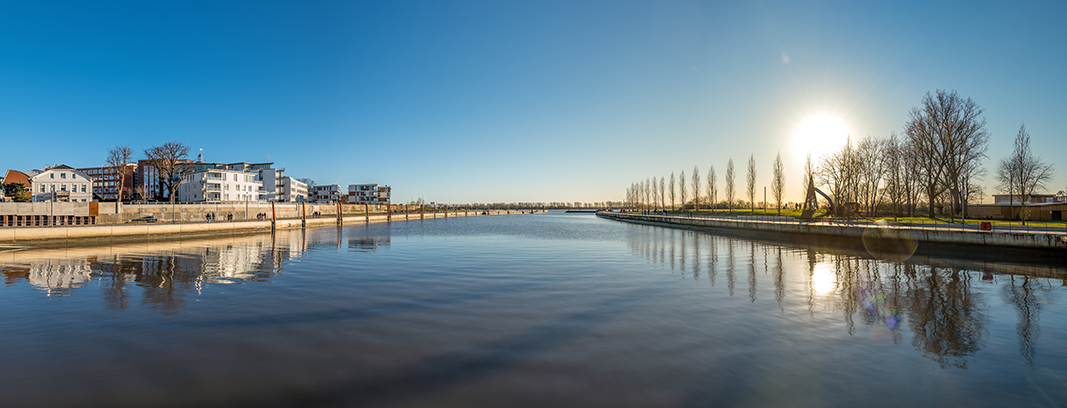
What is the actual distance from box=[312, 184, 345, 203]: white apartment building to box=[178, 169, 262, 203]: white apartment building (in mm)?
53464

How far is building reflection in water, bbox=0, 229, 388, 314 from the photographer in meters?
13.7

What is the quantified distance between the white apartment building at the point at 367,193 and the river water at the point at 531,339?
501ft

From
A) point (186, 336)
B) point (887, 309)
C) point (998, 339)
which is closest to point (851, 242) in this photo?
point (887, 309)

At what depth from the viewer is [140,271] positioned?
18.8m

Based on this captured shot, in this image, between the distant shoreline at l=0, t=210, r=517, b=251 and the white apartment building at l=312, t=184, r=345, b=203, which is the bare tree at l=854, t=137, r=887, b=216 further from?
the white apartment building at l=312, t=184, r=345, b=203

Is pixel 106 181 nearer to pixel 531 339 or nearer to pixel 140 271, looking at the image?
pixel 140 271

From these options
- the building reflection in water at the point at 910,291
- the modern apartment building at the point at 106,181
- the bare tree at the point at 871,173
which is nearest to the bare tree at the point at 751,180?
the bare tree at the point at 871,173

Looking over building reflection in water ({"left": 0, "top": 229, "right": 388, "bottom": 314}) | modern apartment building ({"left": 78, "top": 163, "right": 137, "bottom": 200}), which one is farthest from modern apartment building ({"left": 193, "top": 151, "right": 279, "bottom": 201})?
building reflection in water ({"left": 0, "top": 229, "right": 388, "bottom": 314})

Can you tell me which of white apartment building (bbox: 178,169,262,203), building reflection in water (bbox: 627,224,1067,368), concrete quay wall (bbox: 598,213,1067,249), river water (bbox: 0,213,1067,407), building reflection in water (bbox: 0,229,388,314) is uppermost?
white apartment building (bbox: 178,169,262,203)

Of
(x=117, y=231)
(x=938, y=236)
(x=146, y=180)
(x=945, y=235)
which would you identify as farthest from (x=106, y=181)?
(x=945, y=235)

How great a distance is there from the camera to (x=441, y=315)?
11180mm

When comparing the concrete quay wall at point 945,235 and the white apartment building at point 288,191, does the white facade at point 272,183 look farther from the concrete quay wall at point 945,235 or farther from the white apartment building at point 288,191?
the concrete quay wall at point 945,235

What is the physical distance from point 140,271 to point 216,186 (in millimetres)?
81724

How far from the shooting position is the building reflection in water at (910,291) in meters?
9.60
